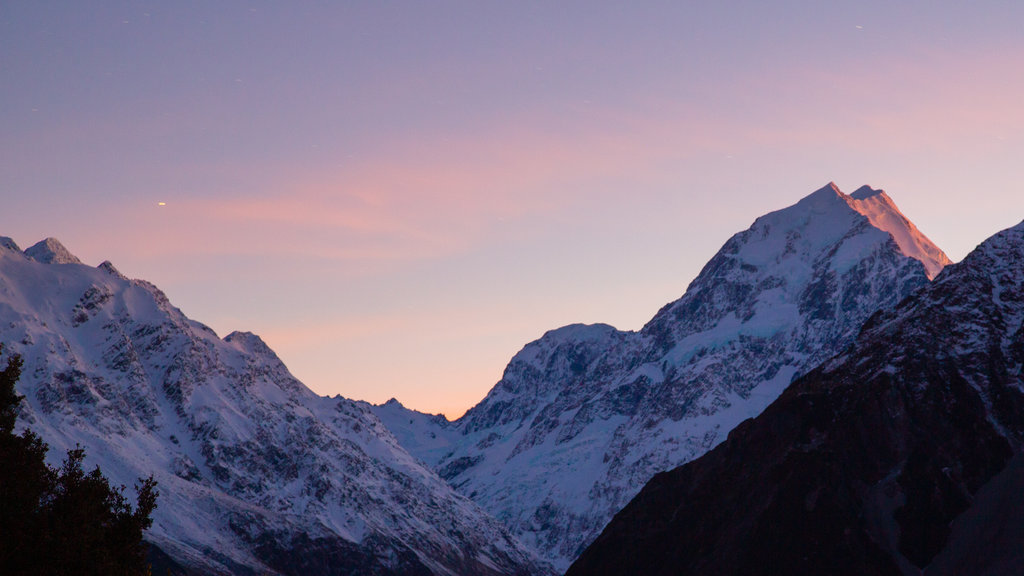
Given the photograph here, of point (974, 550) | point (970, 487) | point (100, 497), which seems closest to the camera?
point (100, 497)

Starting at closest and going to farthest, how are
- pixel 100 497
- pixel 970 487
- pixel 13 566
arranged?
pixel 13 566, pixel 100 497, pixel 970 487

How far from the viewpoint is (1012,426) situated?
19500 centimetres

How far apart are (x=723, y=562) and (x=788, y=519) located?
12113 mm

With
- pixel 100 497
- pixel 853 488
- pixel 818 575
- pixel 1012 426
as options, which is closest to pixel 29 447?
pixel 100 497

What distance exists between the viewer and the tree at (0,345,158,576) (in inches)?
1678

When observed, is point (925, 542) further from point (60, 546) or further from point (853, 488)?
point (60, 546)

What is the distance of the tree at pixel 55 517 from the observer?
4262 cm

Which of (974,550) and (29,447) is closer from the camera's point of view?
(29,447)

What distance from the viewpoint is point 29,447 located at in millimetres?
46844

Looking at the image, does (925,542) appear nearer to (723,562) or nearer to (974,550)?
(974,550)

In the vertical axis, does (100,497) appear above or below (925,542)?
above

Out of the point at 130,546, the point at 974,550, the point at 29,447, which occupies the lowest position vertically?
the point at 974,550

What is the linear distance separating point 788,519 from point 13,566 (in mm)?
162562

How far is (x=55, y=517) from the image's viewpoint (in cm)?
4434
